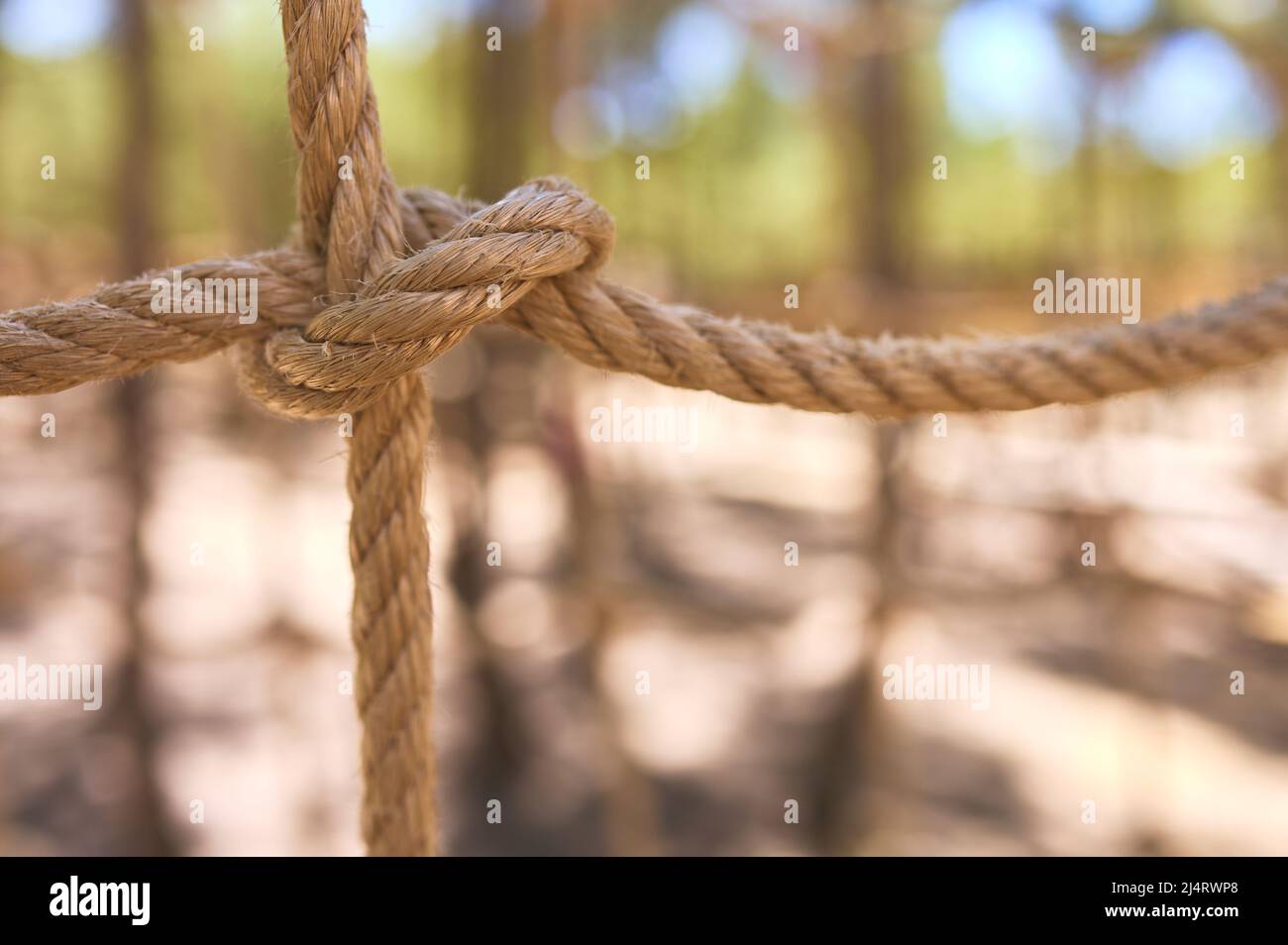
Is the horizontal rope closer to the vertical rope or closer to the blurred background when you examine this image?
the vertical rope

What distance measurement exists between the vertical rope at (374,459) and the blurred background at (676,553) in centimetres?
63

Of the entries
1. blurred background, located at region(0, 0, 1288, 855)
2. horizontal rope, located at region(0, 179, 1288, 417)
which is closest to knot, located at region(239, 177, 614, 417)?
horizontal rope, located at region(0, 179, 1288, 417)

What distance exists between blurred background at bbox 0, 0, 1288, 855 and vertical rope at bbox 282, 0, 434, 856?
2.08 ft

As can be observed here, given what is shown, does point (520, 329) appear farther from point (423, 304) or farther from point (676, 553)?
point (676, 553)

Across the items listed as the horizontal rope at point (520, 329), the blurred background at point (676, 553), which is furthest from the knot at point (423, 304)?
the blurred background at point (676, 553)

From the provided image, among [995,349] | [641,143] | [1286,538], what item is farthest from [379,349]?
[1286,538]

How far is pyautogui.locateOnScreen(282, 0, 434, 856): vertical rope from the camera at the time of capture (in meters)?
0.42

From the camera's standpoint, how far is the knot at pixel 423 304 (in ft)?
1.36

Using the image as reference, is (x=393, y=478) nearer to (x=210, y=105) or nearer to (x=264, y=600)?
(x=210, y=105)

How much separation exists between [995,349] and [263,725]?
92.7 inches

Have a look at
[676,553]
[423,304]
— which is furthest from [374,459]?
[676,553]

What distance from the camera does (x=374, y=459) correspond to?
467mm

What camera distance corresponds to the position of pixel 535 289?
0.48m

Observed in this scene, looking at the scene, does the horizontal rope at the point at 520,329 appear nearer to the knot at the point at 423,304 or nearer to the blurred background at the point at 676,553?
the knot at the point at 423,304
